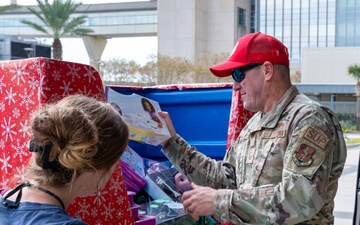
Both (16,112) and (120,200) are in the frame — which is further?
(120,200)

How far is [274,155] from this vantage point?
203 cm

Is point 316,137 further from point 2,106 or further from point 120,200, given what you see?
point 2,106

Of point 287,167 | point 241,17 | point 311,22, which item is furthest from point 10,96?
point 311,22

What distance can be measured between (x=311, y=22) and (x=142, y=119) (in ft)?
257

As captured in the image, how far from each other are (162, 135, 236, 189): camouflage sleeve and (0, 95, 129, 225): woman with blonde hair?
1.03m

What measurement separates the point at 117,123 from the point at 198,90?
6.21 ft

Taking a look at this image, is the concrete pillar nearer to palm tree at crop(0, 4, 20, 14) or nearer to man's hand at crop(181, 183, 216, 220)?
palm tree at crop(0, 4, 20, 14)

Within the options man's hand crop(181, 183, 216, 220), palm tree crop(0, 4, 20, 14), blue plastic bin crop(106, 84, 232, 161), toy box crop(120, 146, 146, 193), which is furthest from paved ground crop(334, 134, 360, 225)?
palm tree crop(0, 4, 20, 14)

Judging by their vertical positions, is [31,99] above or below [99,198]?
above

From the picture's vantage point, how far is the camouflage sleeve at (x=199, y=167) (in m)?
2.36

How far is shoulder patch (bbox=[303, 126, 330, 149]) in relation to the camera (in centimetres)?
192

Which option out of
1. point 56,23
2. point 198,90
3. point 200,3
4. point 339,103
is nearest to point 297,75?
point 339,103

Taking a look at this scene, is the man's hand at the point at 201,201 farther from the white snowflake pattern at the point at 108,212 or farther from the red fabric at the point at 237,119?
the red fabric at the point at 237,119

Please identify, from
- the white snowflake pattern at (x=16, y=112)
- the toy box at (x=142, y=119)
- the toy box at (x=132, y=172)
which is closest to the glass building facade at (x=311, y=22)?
the toy box at (x=132, y=172)
